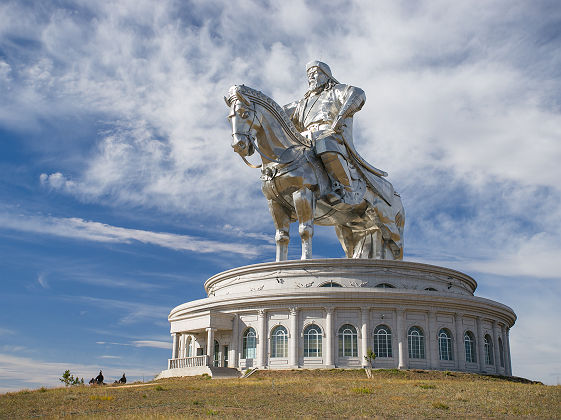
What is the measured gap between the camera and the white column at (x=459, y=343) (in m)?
30.4

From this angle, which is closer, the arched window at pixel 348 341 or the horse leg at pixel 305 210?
the arched window at pixel 348 341

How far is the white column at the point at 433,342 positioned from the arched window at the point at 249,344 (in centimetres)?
855

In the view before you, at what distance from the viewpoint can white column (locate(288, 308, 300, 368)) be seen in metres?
29.2

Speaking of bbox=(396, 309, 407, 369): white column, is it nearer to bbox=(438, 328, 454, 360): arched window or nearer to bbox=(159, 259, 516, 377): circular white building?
bbox=(159, 259, 516, 377): circular white building

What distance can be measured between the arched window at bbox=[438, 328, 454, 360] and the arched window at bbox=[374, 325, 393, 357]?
8.98ft

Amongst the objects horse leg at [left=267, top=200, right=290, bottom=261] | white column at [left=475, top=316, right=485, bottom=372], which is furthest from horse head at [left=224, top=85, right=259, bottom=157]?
white column at [left=475, top=316, right=485, bottom=372]

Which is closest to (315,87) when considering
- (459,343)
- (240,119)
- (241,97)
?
(241,97)

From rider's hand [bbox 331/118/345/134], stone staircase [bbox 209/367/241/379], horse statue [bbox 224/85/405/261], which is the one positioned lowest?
stone staircase [bbox 209/367/241/379]

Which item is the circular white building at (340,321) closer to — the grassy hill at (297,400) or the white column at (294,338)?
the white column at (294,338)

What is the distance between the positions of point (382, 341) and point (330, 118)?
41.1 feet

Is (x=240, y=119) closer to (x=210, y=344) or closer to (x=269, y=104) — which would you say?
(x=269, y=104)

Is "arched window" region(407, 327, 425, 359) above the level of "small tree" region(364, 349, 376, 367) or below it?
above

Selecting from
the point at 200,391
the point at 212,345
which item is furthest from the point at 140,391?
the point at 212,345

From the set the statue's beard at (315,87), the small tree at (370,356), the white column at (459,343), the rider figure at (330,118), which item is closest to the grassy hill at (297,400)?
the small tree at (370,356)
